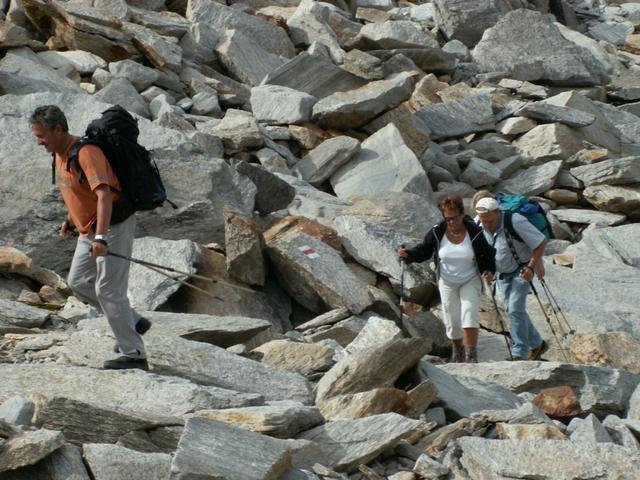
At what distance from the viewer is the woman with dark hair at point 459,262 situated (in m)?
10.8

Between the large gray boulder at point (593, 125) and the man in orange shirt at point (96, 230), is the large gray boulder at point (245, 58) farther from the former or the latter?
the man in orange shirt at point (96, 230)

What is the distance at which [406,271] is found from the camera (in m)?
14.0

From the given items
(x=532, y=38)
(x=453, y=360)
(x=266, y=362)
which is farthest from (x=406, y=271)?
(x=532, y=38)

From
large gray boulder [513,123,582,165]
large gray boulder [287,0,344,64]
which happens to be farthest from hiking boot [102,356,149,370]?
large gray boulder [287,0,344,64]

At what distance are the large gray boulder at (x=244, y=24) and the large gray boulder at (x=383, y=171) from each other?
7.71 metres

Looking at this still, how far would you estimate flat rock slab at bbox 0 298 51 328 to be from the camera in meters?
10.6

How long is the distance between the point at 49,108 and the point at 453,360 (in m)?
5.35

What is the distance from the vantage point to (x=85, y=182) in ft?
26.9

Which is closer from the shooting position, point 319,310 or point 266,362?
point 266,362

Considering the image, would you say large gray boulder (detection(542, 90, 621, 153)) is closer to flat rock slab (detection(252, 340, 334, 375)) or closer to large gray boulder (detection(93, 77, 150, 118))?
large gray boulder (detection(93, 77, 150, 118))

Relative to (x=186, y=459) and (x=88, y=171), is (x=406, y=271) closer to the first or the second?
(x=88, y=171)

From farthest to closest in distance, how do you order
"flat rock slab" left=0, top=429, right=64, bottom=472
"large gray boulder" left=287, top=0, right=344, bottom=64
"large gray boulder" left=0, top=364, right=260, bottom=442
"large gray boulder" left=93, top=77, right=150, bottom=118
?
"large gray boulder" left=287, top=0, right=344, bottom=64 → "large gray boulder" left=93, top=77, right=150, bottom=118 → "large gray boulder" left=0, top=364, right=260, bottom=442 → "flat rock slab" left=0, top=429, right=64, bottom=472

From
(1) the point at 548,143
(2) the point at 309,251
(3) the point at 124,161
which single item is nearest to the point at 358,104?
(1) the point at 548,143

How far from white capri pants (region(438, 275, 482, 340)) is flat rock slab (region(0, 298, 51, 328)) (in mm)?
3925
